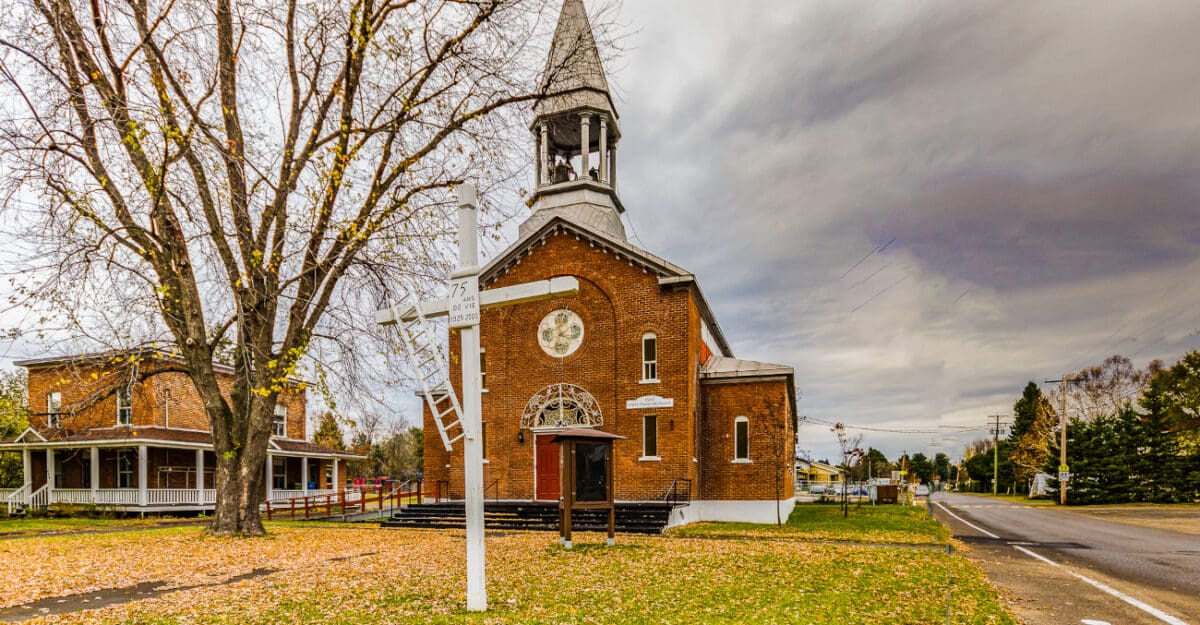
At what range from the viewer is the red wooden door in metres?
22.6

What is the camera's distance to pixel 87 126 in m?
11.8

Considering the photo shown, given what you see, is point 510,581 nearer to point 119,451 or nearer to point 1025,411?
point 119,451

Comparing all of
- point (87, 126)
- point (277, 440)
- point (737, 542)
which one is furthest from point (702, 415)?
point (277, 440)

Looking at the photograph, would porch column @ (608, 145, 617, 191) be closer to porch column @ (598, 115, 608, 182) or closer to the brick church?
porch column @ (598, 115, 608, 182)

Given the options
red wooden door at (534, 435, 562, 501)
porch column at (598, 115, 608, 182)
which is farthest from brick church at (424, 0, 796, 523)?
porch column at (598, 115, 608, 182)

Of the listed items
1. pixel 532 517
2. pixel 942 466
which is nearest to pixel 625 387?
pixel 532 517

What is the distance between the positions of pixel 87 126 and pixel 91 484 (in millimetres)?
22227

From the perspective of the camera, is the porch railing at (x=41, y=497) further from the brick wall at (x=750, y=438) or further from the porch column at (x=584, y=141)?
the brick wall at (x=750, y=438)

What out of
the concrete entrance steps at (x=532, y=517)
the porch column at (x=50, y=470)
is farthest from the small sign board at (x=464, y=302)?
the porch column at (x=50, y=470)

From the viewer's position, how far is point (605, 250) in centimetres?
2320

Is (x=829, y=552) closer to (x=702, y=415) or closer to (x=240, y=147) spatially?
(x=702, y=415)

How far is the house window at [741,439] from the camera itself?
23266 millimetres

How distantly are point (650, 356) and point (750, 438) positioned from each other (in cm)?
466

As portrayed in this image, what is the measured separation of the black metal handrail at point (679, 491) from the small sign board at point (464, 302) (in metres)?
14.7
